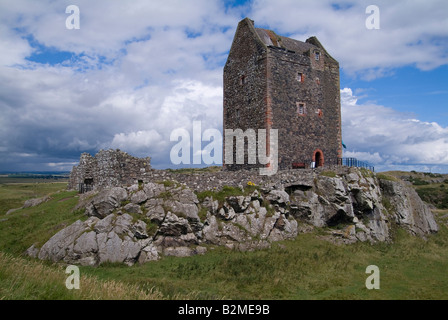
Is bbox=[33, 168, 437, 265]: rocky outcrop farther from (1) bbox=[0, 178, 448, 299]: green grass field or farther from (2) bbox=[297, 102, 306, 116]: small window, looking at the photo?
(2) bbox=[297, 102, 306, 116]: small window

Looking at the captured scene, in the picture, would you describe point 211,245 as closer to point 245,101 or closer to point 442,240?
point 245,101

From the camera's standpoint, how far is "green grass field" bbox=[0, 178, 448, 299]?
34.5 feet

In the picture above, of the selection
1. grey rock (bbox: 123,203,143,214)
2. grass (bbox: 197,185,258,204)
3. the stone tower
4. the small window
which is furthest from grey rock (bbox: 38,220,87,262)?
the small window

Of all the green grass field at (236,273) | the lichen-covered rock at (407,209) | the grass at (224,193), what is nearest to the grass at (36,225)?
the green grass field at (236,273)

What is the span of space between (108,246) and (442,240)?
106ft

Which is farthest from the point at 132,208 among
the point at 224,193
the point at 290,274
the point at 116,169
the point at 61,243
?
the point at 290,274

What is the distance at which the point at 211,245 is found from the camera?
20.2 meters

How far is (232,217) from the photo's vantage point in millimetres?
22375

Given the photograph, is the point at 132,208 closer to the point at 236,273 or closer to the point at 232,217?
the point at 232,217

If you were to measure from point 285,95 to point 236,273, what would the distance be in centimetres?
2022

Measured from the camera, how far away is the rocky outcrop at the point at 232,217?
1769cm

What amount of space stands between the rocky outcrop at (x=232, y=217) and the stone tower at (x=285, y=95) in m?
4.52
